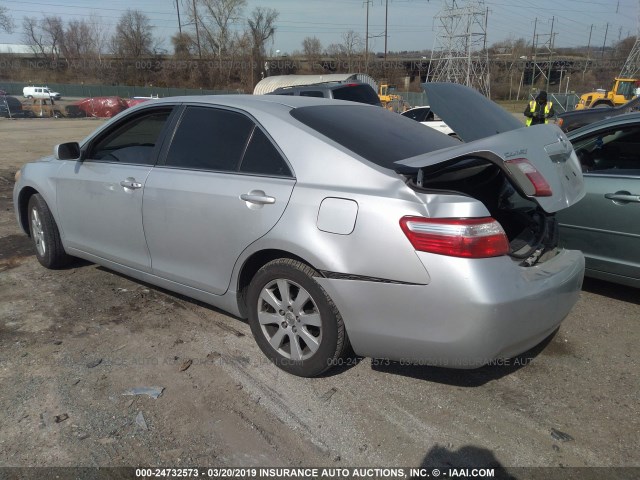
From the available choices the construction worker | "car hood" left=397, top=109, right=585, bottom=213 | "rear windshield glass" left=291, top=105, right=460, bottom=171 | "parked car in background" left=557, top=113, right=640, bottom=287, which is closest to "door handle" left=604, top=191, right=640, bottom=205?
"parked car in background" left=557, top=113, right=640, bottom=287

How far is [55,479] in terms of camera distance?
88.2 inches

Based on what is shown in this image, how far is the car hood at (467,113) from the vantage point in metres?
3.13

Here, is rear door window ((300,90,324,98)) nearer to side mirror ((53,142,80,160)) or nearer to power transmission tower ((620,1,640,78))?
side mirror ((53,142,80,160))

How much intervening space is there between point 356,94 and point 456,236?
9.64 m

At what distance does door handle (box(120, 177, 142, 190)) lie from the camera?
11.8 feet

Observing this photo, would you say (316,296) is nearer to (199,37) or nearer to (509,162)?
(509,162)

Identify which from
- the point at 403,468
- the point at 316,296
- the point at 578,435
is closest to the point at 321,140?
the point at 316,296

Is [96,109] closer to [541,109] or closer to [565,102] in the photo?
[541,109]

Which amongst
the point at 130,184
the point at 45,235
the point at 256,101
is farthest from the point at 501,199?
the point at 45,235

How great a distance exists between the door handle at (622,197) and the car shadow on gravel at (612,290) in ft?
3.03

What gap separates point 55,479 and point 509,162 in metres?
2.52

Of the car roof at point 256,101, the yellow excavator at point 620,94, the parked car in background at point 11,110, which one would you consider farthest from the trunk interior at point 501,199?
the parked car in background at point 11,110

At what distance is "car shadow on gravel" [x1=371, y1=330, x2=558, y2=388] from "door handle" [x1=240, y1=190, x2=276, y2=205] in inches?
48.3

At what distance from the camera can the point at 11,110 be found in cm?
3114
